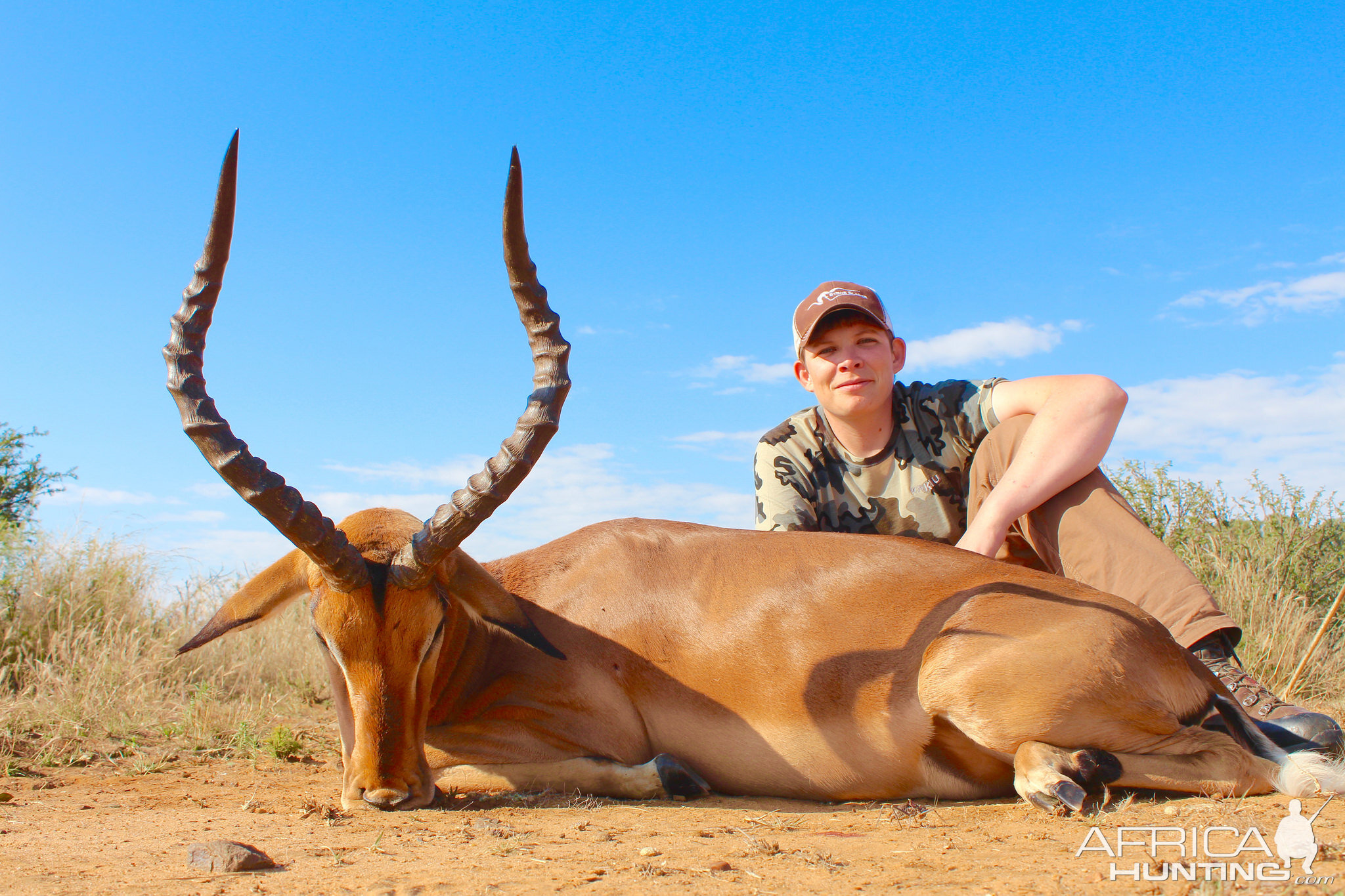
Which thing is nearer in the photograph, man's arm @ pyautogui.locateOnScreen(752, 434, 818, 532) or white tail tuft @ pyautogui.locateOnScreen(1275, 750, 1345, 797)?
white tail tuft @ pyautogui.locateOnScreen(1275, 750, 1345, 797)

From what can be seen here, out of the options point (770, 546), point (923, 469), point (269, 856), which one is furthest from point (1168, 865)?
point (923, 469)

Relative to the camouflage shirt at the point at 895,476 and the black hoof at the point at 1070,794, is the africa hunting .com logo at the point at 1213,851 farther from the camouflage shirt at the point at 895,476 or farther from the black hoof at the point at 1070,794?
the camouflage shirt at the point at 895,476

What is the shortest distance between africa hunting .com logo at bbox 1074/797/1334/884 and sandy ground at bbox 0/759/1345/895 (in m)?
0.05

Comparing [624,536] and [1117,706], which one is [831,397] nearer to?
[624,536]

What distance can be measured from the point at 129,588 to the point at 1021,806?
385 inches

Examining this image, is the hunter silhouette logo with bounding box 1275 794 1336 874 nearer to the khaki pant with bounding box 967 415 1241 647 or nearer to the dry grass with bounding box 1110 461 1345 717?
the khaki pant with bounding box 967 415 1241 647

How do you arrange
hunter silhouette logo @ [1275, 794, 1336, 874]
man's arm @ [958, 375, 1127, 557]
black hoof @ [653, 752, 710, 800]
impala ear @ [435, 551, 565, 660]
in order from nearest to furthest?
hunter silhouette logo @ [1275, 794, 1336, 874] → black hoof @ [653, 752, 710, 800] → impala ear @ [435, 551, 565, 660] → man's arm @ [958, 375, 1127, 557]

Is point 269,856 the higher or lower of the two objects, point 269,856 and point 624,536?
the lower

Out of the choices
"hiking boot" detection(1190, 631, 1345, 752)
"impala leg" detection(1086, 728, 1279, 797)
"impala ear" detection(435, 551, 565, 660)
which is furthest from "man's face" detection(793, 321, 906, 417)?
"impala leg" detection(1086, 728, 1279, 797)

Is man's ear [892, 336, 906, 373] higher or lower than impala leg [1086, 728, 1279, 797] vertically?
higher

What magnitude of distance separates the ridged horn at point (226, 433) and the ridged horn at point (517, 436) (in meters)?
0.30

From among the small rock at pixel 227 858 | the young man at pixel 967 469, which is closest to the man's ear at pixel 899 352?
the young man at pixel 967 469

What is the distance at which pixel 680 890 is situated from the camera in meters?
3.19

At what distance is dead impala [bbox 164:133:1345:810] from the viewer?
4523 mm
